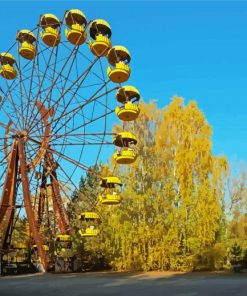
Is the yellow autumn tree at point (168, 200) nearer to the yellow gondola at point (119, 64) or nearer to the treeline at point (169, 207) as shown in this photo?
the treeline at point (169, 207)

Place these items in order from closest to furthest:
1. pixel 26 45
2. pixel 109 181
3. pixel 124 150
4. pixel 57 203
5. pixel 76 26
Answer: pixel 124 150 < pixel 109 181 < pixel 76 26 < pixel 26 45 < pixel 57 203

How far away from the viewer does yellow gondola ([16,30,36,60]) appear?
26.0 meters

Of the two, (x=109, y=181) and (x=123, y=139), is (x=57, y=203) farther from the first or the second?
(x=123, y=139)

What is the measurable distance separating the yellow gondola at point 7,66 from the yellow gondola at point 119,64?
26.8 feet

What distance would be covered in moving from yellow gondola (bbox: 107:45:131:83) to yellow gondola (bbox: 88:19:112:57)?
2.76ft

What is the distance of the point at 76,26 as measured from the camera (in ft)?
78.2

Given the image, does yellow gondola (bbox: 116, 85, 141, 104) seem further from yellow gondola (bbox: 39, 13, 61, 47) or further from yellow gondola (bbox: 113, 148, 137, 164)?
yellow gondola (bbox: 39, 13, 61, 47)

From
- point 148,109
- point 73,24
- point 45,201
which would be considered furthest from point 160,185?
point 73,24

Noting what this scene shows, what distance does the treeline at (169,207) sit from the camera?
27970 mm

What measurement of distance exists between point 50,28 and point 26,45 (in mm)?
2005

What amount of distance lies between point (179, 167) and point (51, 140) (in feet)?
29.0

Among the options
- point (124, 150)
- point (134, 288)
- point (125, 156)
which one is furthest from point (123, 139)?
point (134, 288)

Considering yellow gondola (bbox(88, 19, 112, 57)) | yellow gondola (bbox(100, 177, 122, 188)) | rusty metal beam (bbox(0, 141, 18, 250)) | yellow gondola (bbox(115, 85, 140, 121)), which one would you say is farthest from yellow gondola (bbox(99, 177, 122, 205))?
yellow gondola (bbox(88, 19, 112, 57))

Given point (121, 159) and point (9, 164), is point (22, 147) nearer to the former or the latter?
point (9, 164)
